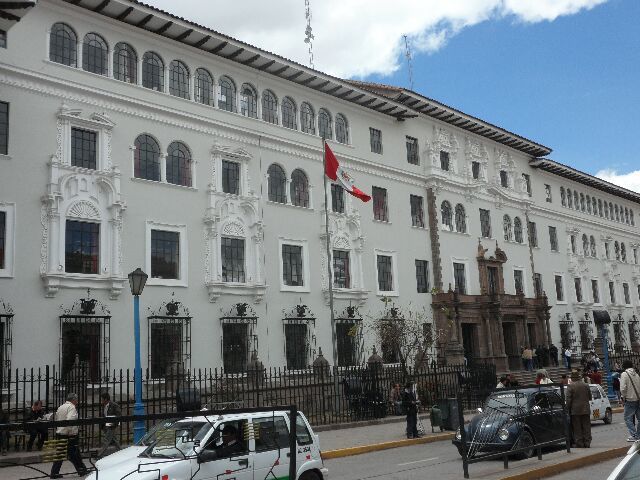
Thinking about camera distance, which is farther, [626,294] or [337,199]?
[626,294]

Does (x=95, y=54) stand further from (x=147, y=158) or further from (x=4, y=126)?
(x=4, y=126)

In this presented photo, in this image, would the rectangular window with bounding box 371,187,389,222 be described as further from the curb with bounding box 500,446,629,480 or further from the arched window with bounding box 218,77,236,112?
the curb with bounding box 500,446,629,480

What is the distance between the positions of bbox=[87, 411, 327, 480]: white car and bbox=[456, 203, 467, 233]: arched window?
102 feet

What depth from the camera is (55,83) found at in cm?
2377

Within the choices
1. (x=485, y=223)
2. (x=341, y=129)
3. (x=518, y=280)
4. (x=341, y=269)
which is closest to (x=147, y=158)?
(x=341, y=269)

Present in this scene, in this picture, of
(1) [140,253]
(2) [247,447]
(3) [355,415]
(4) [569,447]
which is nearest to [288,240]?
(1) [140,253]

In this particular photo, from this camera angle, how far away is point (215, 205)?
27625mm

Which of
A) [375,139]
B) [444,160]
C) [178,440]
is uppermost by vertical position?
[375,139]

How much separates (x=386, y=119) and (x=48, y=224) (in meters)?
19.9

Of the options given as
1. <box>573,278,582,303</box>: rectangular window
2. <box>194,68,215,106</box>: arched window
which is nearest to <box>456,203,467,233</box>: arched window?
<box>573,278,582,303</box>: rectangular window

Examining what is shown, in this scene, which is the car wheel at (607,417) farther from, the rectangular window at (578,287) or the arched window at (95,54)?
the rectangular window at (578,287)

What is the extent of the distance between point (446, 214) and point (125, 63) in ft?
→ 67.4

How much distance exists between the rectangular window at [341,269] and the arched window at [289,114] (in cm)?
638

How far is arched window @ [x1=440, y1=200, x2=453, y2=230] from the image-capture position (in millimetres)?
38781
